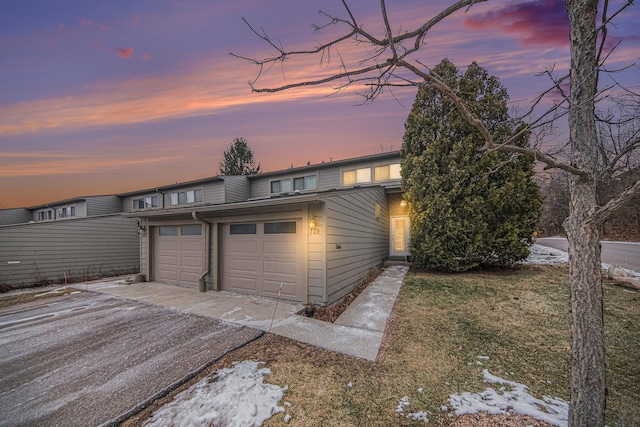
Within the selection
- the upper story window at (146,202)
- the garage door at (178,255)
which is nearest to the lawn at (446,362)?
the garage door at (178,255)

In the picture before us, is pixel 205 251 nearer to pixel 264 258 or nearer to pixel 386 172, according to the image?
pixel 264 258

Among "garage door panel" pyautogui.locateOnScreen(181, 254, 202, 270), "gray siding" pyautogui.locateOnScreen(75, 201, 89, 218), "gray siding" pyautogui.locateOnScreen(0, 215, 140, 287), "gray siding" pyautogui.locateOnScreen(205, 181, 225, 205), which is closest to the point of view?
"garage door panel" pyautogui.locateOnScreen(181, 254, 202, 270)

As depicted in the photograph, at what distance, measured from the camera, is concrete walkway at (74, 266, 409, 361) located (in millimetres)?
4230

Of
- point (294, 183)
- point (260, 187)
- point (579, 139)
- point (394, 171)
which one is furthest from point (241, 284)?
point (260, 187)

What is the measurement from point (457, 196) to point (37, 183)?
76.8ft

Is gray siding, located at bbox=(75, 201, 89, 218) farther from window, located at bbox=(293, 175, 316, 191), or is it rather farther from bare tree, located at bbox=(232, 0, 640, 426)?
bare tree, located at bbox=(232, 0, 640, 426)

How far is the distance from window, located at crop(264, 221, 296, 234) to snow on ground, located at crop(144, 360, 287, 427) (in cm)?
353

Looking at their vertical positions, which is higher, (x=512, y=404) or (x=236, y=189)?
(x=236, y=189)

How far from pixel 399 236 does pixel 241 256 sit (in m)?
7.81

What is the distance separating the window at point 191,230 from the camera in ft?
26.9

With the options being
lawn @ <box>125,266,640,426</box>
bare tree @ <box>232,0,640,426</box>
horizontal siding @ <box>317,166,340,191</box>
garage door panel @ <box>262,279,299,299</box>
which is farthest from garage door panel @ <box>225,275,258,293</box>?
horizontal siding @ <box>317,166,340,191</box>

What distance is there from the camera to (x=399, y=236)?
1188 centimetres

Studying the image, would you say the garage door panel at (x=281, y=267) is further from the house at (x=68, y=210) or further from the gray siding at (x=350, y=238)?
the house at (x=68, y=210)

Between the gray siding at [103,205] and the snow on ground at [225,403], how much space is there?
2141cm
